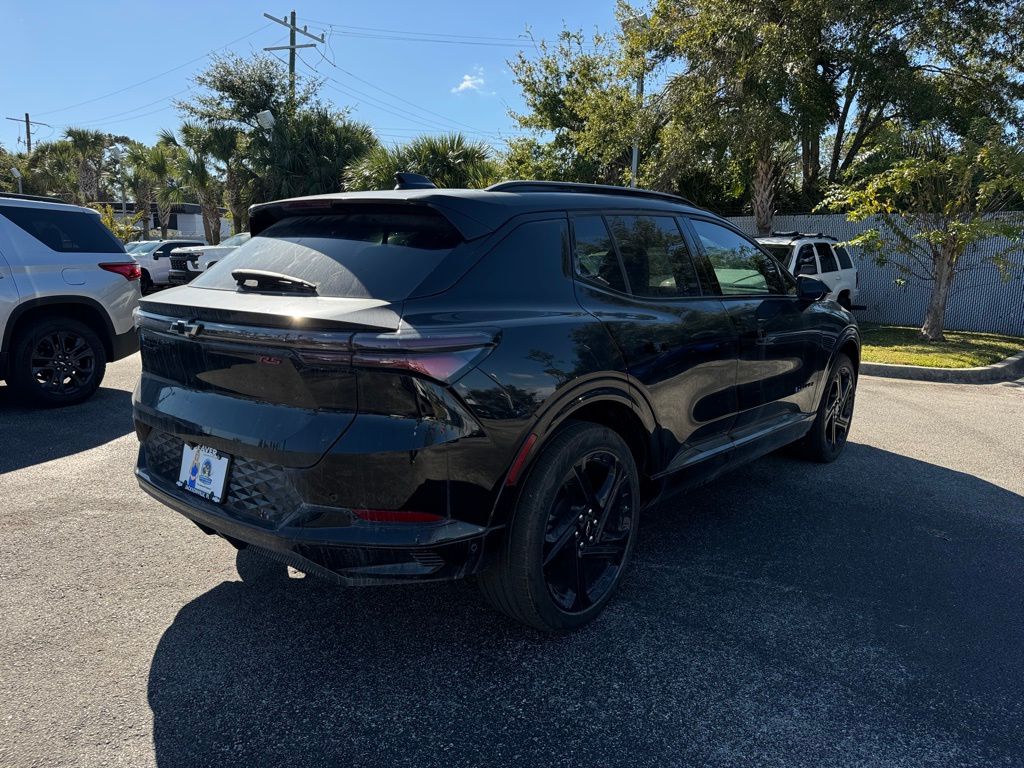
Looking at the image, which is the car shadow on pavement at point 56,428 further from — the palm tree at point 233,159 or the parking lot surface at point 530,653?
the palm tree at point 233,159

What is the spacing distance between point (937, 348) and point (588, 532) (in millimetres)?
10239

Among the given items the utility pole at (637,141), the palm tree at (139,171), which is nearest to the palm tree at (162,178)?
the palm tree at (139,171)

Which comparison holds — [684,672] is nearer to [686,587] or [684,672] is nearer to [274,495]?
[686,587]

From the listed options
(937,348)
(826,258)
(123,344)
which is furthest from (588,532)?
(826,258)

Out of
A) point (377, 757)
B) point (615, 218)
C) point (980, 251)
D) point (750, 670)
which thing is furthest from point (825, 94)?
point (377, 757)

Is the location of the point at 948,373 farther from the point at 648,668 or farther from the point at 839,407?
the point at 648,668

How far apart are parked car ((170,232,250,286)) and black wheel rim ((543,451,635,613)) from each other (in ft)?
48.4

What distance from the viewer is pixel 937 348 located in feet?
35.8

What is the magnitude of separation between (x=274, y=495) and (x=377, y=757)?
908 millimetres

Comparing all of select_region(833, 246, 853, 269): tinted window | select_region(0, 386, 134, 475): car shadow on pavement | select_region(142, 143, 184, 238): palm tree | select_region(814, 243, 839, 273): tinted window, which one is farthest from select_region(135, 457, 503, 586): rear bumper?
select_region(142, 143, 184, 238): palm tree

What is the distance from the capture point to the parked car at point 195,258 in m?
16.4

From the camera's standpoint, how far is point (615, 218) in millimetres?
3328

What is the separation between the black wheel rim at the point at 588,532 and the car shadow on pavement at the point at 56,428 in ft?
12.9

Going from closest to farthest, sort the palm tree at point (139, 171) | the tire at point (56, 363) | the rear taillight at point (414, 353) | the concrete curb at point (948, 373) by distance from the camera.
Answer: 1. the rear taillight at point (414, 353)
2. the tire at point (56, 363)
3. the concrete curb at point (948, 373)
4. the palm tree at point (139, 171)
